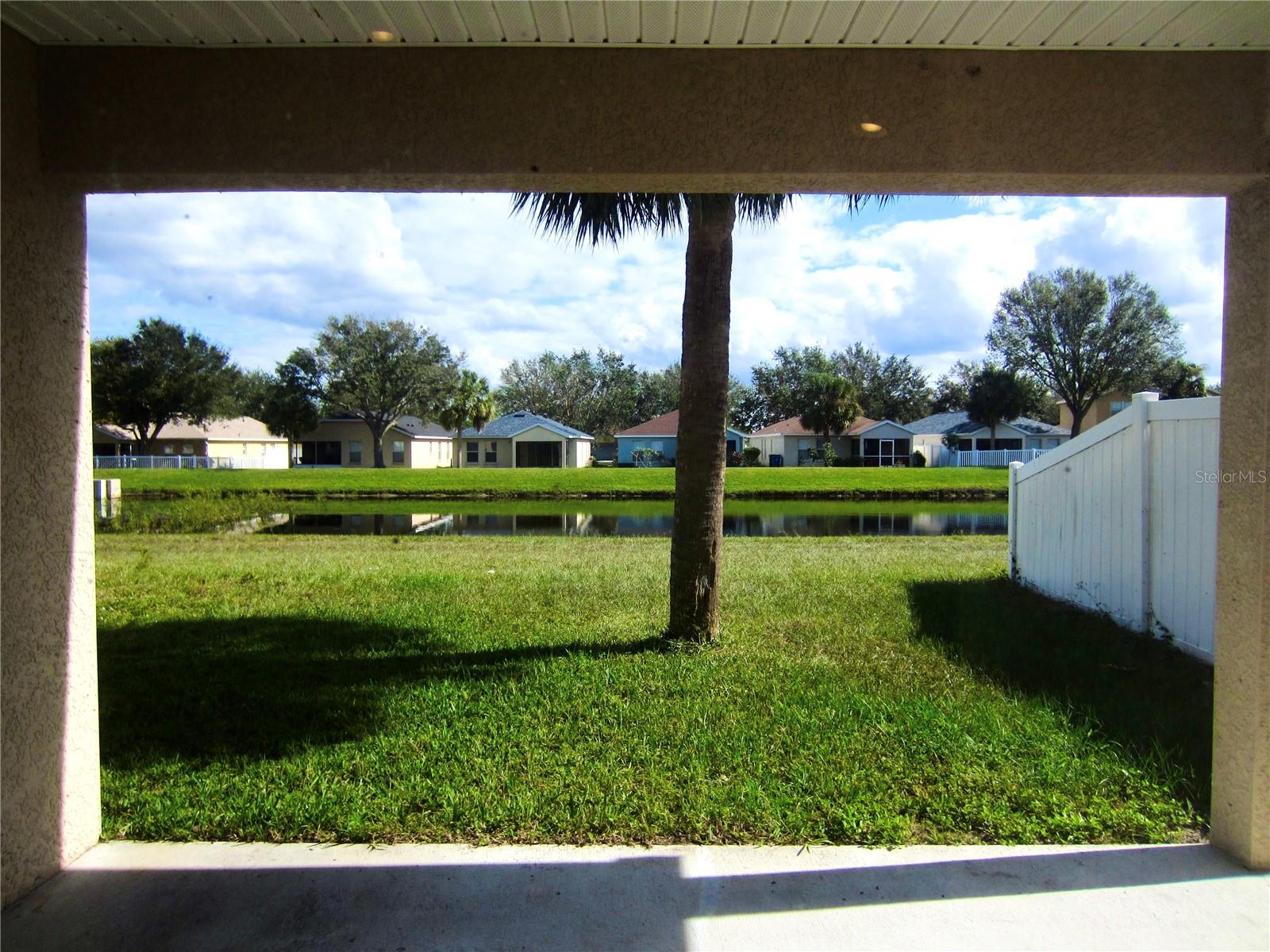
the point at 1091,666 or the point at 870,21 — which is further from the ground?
the point at 870,21

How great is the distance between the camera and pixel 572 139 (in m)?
3.31

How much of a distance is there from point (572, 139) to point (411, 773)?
297cm

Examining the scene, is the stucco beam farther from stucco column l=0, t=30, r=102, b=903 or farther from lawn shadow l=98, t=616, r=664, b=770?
lawn shadow l=98, t=616, r=664, b=770

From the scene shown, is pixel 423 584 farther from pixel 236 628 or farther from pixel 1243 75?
pixel 1243 75

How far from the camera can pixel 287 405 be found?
4669cm

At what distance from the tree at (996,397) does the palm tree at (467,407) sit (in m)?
27.9

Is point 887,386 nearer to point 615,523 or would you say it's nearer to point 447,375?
point 447,375

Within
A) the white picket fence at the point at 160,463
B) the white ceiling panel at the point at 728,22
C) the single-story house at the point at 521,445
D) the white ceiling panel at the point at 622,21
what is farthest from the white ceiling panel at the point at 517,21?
the single-story house at the point at 521,445

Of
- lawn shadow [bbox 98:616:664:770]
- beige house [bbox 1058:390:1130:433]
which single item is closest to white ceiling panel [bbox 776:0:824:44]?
lawn shadow [bbox 98:616:664:770]

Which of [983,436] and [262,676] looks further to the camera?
[983,436]

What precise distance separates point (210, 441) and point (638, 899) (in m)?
53.6

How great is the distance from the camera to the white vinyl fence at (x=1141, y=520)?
581 cm

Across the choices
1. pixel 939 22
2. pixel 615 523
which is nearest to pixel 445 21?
pixel 939 22

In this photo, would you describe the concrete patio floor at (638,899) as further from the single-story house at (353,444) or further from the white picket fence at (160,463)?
the single-story house at (353,444)
